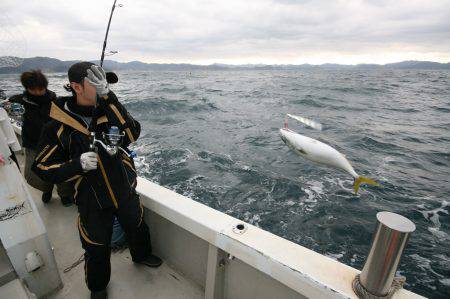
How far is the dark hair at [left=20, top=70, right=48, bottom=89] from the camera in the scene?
318cm

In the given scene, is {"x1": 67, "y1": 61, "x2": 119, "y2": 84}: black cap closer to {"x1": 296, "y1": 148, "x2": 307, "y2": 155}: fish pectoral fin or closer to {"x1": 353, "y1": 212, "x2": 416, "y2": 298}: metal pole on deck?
{"x1": 353, "y1": 212, "x2": 416, "y2": 298}: metal pole on deck

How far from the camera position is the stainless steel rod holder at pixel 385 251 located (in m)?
1.29

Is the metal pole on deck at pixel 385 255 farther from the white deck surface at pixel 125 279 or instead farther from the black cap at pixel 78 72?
A: the black cap at pixel 78 72

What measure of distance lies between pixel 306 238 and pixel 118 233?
138 inches

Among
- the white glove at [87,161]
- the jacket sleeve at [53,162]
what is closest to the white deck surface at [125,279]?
the jacket sleeve at [53,162]

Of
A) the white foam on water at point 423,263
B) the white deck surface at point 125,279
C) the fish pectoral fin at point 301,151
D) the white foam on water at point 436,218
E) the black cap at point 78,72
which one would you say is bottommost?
the white foam on water at point 423,263

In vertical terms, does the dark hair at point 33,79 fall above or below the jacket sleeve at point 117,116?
above

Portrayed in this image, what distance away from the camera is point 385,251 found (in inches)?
52.6

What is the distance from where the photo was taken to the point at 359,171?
7.62 meters

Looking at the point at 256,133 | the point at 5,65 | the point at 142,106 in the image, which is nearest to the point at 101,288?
the point at 5,65

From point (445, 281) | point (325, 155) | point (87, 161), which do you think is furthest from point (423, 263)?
point (87, 161)

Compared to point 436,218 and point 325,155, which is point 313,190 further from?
point 436,218

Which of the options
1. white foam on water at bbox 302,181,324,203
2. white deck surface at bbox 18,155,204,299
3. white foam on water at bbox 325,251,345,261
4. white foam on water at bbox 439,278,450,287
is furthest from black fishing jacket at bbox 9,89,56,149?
white foam on water at bbox 439,278,450,287

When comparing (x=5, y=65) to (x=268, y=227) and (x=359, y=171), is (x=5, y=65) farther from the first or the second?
(x=359, y=171)
